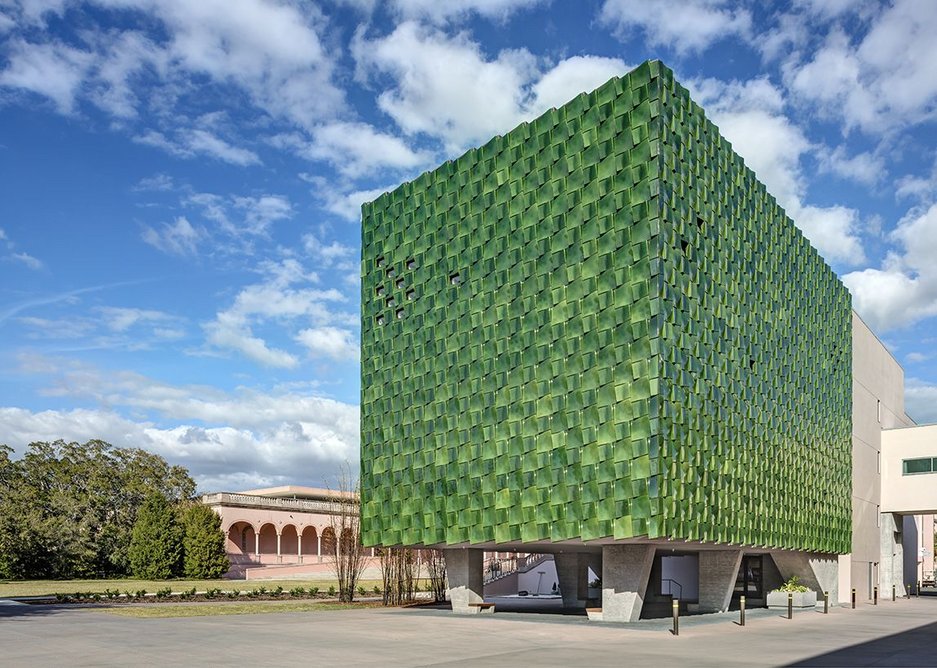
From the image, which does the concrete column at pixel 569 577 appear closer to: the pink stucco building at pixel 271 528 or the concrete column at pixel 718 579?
the concrete column at pixel 718 579

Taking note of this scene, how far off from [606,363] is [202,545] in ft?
153

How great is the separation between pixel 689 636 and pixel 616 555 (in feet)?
19.5

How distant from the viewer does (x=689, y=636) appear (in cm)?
2830

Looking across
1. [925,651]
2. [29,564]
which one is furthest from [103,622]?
[29,564]

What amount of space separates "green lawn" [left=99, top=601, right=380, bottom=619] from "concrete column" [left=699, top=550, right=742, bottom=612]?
15606 mm

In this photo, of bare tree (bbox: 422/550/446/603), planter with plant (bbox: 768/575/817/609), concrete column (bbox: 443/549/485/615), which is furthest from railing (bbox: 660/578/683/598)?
concrete column (bbox: 443/549/485/615)

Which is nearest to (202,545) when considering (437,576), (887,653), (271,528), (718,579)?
(271,528)

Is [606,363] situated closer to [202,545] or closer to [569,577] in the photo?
[569,577]

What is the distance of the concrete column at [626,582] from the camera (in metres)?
33.1

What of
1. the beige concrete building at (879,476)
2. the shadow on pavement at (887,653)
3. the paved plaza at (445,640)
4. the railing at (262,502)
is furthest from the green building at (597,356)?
the railing at (262,502)

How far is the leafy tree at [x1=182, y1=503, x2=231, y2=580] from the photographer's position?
68.9 meters

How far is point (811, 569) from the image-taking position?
4775 centimetres

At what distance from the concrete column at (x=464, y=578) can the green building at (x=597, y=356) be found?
0.36 ft

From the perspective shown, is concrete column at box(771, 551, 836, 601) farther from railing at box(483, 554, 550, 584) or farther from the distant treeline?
the distant treeline
